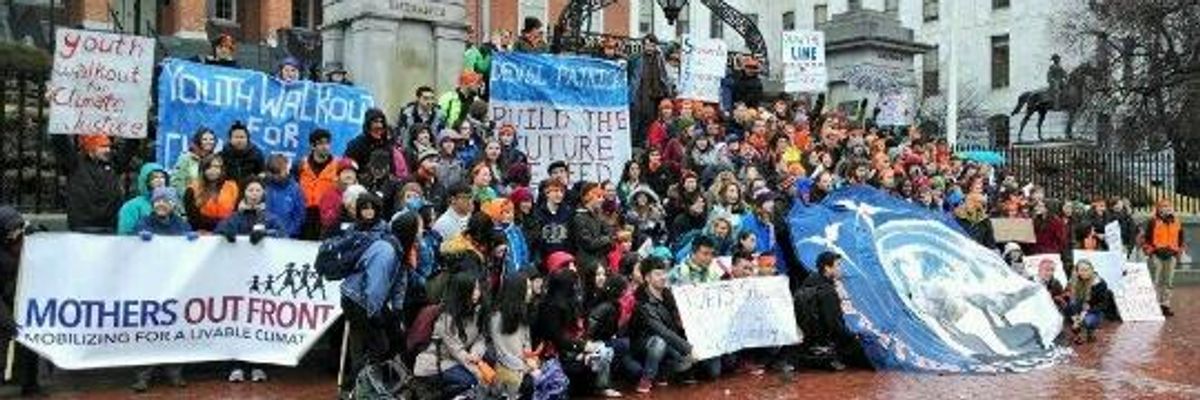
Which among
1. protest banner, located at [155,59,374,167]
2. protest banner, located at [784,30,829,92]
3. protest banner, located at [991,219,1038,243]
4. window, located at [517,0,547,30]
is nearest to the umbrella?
protest banner, located at [784,30,829,92]

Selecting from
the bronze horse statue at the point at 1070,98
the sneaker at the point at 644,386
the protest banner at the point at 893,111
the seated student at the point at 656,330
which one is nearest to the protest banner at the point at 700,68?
the protest banner at the point at 893,111

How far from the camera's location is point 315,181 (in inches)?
428

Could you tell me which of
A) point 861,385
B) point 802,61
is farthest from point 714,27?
point 861,385

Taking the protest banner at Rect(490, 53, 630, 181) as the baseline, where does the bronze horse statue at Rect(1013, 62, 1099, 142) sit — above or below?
above

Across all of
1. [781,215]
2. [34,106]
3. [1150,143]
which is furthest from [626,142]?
[1150,143]

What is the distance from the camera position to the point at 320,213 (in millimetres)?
10602

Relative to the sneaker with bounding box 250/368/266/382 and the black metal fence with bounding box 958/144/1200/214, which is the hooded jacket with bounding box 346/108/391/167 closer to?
the sneaker with bounding box 250/368/266/382

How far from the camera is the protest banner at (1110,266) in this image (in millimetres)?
17078

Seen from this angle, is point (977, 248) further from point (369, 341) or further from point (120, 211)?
point (120, 211)

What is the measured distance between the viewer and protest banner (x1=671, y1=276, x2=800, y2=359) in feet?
35.9

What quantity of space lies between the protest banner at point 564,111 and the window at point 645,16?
158 ft

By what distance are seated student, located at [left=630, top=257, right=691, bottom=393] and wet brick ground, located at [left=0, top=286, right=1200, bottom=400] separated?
0.20m

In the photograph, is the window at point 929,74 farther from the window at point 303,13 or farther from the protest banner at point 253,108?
the protest banner at point 253,108

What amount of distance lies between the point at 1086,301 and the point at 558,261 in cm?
791
